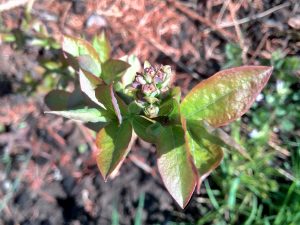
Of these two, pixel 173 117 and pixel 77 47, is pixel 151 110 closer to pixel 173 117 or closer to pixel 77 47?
pixel 173 117

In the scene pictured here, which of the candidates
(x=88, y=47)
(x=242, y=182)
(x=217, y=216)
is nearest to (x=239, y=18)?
(x=242, y=182)

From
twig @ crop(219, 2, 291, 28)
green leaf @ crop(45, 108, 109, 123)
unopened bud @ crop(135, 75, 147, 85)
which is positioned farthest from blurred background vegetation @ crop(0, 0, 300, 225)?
unopened bud @ crop(135, 75, 147, 85)

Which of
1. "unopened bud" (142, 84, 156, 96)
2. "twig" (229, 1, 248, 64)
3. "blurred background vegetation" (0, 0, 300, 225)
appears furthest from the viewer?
"twig" (229, 1, 248, 64)

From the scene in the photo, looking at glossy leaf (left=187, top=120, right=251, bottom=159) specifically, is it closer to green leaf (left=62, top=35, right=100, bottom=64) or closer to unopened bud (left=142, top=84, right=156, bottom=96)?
unopened bud (left=142, top=84, right=156, bottom=96)

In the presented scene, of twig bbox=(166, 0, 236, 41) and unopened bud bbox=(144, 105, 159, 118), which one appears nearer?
unopened bud bbox=(144, 105, 159, 118)

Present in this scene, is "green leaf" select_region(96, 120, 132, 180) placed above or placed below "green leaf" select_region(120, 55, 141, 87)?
above

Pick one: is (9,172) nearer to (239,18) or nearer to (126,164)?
(126,164)

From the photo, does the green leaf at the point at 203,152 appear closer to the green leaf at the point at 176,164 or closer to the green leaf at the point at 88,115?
the green leaf at the point at 176,164
